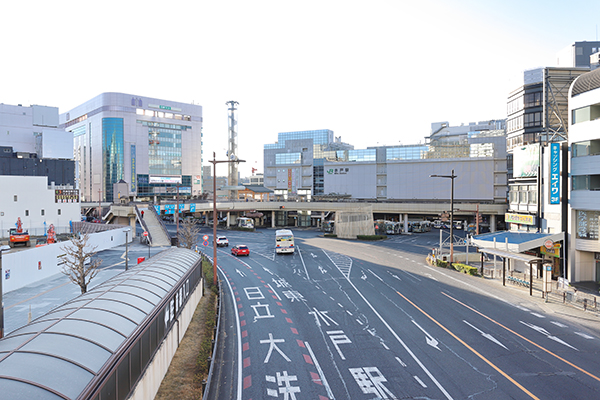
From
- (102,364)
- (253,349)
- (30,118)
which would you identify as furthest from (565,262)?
(30,118)

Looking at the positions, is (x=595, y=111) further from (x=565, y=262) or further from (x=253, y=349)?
(x=253, y=349)

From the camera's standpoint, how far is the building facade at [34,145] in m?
72.6

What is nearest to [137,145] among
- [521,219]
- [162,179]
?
[162,179]

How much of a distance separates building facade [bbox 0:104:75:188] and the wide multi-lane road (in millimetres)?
64119

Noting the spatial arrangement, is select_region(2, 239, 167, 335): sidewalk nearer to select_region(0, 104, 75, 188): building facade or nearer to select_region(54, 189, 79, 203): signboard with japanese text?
select_region(54, 189, 79, 203): signboard with japanese text

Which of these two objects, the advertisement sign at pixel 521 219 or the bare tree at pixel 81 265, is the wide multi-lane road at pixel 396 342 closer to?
the bare tree at pixel 81 265

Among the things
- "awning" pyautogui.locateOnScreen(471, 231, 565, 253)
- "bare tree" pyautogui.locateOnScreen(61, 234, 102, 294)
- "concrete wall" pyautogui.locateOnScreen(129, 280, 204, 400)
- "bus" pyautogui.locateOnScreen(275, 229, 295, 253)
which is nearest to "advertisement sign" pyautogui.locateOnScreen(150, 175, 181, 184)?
"bare tree" pyautogui.locateOnScreen(61, 234, 102, 294)

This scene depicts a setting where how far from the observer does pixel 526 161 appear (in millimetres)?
36594

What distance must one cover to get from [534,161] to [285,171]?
2948 inches

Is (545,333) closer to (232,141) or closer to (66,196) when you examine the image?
(66,196)

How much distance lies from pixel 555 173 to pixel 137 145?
361 feet

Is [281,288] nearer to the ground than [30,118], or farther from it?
nearer to the ground

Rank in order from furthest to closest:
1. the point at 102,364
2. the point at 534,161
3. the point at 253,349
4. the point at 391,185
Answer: the point at 391,185, the point at 534,161, the point at 253,349, the point at 102,364

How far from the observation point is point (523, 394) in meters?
12.8
